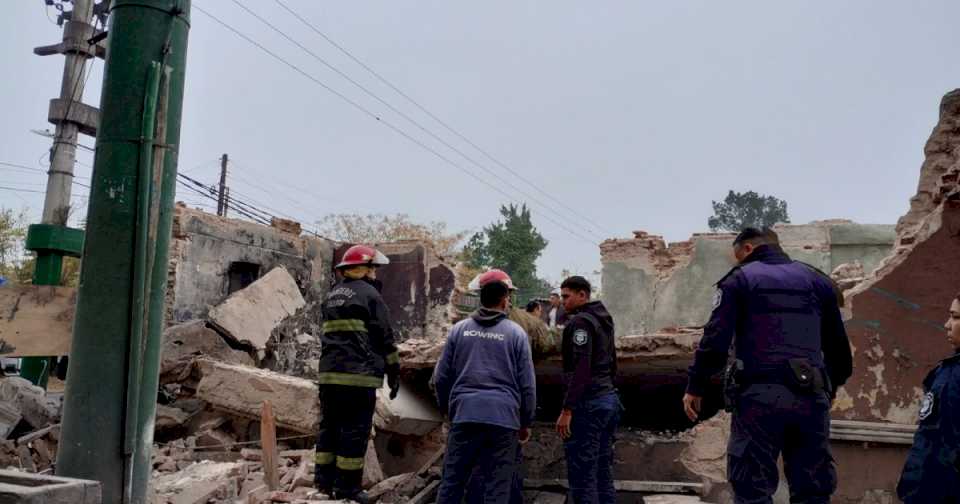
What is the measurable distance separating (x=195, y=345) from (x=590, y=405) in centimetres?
554

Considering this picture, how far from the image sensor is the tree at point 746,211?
1875 inches

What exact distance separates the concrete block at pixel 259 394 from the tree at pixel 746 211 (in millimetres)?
44223

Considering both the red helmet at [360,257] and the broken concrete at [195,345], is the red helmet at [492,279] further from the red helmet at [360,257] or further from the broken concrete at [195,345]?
the broken concrete at [195,345]

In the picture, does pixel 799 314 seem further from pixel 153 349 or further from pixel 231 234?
pixel 231 234

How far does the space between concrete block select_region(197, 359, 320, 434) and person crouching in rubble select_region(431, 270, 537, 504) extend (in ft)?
7.00

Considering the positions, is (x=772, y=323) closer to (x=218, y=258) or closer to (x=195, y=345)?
(x=195, y=345)

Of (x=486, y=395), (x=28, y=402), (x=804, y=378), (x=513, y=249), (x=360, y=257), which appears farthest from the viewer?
(x=513, y=249)

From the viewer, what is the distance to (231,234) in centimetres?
1280

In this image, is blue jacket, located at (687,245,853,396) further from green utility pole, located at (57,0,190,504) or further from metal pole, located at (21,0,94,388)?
Answer: metal pole, located at (21,0,94,388)

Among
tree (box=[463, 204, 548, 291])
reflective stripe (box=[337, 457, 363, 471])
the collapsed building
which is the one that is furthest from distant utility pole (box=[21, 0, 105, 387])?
tree (box=[463, 204, 548, 291])

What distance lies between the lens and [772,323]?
145 inches

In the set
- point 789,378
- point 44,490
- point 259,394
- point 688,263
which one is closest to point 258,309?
point 259,394

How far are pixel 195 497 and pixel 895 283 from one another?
4959mm

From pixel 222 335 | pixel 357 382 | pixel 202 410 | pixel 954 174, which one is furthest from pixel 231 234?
pixel 954 174
